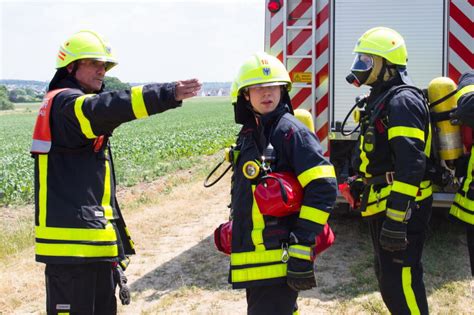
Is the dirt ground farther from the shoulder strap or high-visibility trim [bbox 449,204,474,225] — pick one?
the shoulder strap

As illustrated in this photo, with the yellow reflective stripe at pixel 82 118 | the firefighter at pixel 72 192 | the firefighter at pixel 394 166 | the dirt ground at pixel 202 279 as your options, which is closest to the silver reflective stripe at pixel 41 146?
the firefighter at pixel 72 192

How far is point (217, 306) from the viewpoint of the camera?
509 centimetres

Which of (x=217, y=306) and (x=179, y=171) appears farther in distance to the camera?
(x=179, y=171)

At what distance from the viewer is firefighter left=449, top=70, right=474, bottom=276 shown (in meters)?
3.81

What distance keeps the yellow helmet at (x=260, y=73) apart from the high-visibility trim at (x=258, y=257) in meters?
0.87

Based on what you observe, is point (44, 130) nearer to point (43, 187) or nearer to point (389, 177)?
point (43, 187)

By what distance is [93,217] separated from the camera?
3.32m

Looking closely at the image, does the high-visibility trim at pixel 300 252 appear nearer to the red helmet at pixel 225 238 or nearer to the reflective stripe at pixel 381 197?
the red helmet at pixel 225 238

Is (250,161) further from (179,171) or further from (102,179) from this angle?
(179,171)

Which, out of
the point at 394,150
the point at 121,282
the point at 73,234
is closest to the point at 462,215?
the point at 394,150

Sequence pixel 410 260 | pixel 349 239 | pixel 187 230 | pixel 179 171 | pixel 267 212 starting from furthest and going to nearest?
pixel 179 171
pixel 187 230
pixel 349 239
pixel 410 260
pixel 267 212

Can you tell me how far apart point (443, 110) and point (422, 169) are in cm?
64

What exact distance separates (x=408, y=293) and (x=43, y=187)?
7.56 ft

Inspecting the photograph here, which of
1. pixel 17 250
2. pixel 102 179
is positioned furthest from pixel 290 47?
pixel 17 250
